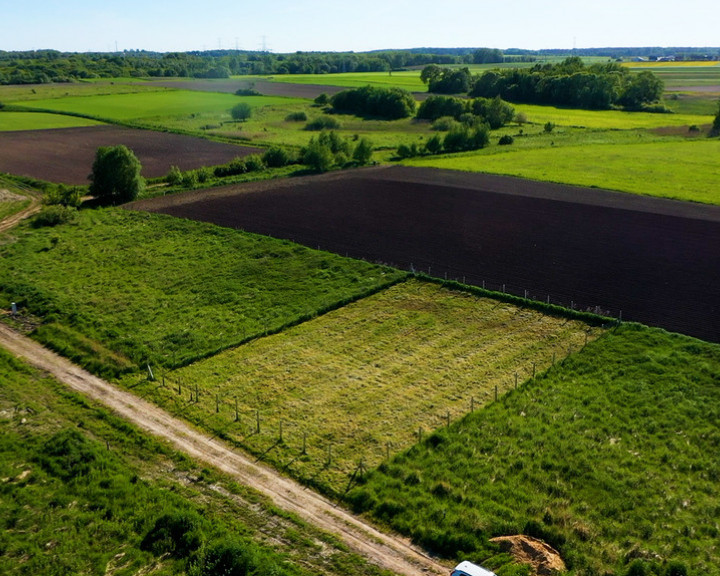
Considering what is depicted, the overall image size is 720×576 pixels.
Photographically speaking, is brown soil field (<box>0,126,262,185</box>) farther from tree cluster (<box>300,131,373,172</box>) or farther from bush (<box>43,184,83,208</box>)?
tree cluster (<box>300,131,373,172</box>)

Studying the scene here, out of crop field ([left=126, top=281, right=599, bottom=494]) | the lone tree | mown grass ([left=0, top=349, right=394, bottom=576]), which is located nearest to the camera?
mown grass ([left=0, top=349, right=394, bottom=576])

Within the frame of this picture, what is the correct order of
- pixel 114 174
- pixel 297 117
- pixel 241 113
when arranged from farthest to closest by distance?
pixel 241 113 < pixel 297 117 < pixel 114 174

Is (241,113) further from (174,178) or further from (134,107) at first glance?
(174,178)

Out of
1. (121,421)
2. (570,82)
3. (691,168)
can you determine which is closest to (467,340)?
(121,421)

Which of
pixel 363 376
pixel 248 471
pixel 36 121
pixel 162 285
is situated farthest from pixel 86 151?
pixel 248 471

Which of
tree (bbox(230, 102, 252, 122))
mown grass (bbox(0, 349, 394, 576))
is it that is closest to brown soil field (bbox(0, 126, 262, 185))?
tree (bbox(230, 102, 252, 122))

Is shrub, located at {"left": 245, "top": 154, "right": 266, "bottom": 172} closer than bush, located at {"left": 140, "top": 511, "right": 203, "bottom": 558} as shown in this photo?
No

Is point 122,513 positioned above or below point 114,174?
below
